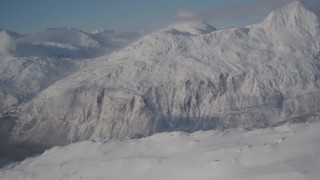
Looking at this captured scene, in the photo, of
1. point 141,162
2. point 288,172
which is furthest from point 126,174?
point 288,172

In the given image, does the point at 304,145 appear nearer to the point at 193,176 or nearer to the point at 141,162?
the point at 193,176

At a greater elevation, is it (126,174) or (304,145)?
(304,145)

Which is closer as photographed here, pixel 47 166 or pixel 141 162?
pixel 141 162

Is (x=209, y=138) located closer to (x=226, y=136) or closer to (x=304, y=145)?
(x=226, y=136)

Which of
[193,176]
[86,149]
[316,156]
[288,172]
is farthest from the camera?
[86,149]

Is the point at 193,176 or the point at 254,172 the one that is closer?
the point at 254,172

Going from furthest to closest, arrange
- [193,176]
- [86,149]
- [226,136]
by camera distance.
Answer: [86,149]
[226,136]
[193,176]

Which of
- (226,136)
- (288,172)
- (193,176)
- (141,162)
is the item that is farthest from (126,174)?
(288,172)
